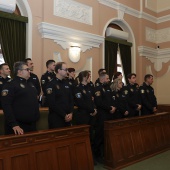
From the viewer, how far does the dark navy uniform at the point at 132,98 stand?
4.52 m

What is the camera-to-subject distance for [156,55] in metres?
8.11

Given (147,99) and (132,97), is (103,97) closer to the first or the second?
(132,97)

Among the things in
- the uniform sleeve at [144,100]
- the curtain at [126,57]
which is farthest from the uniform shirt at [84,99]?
the curtain at [126,57]

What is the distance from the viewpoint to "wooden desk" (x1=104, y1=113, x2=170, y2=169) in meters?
3.38

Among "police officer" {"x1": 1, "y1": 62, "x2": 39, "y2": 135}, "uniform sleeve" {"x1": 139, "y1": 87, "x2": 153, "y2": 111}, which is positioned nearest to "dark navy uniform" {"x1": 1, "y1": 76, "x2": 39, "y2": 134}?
"police officer" {"x1": 1, "y1": 62, "x2": 39, "y2": 135}

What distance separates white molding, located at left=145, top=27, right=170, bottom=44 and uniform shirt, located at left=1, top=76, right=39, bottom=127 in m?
6.15

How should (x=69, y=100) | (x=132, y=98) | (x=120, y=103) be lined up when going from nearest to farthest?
(x=69, y=100)
(x=120, y=103)
(x=132, y=98)

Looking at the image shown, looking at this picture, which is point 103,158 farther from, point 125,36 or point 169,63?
point 169,63

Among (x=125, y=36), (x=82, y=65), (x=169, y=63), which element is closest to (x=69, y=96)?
(x=82, y=65)

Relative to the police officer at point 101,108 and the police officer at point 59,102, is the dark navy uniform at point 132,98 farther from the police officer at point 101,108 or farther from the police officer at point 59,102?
the police officer at point 59,102

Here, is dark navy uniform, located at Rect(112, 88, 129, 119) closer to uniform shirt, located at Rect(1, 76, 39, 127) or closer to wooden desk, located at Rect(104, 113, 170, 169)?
wooden desk, located at Rect(104, 113, 170, 169)

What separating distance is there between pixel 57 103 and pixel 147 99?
2.49 meters

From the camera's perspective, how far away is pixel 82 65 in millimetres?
5758

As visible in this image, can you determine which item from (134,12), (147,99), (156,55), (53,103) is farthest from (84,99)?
(156,55)
